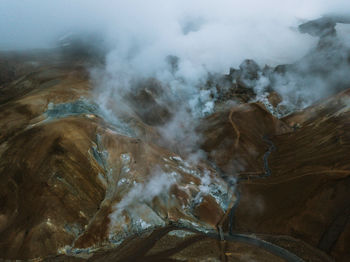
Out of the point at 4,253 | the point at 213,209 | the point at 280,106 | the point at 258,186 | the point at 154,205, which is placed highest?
the point at 4,253

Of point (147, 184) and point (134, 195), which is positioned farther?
point (147, 184)

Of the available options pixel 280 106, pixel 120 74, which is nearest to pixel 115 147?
pixel 120 74

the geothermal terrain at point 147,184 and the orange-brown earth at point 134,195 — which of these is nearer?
the orange-brown earth at point 134,195

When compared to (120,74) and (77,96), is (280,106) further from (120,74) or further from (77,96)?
(77,96)

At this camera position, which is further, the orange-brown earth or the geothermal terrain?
the geothermal terrain
